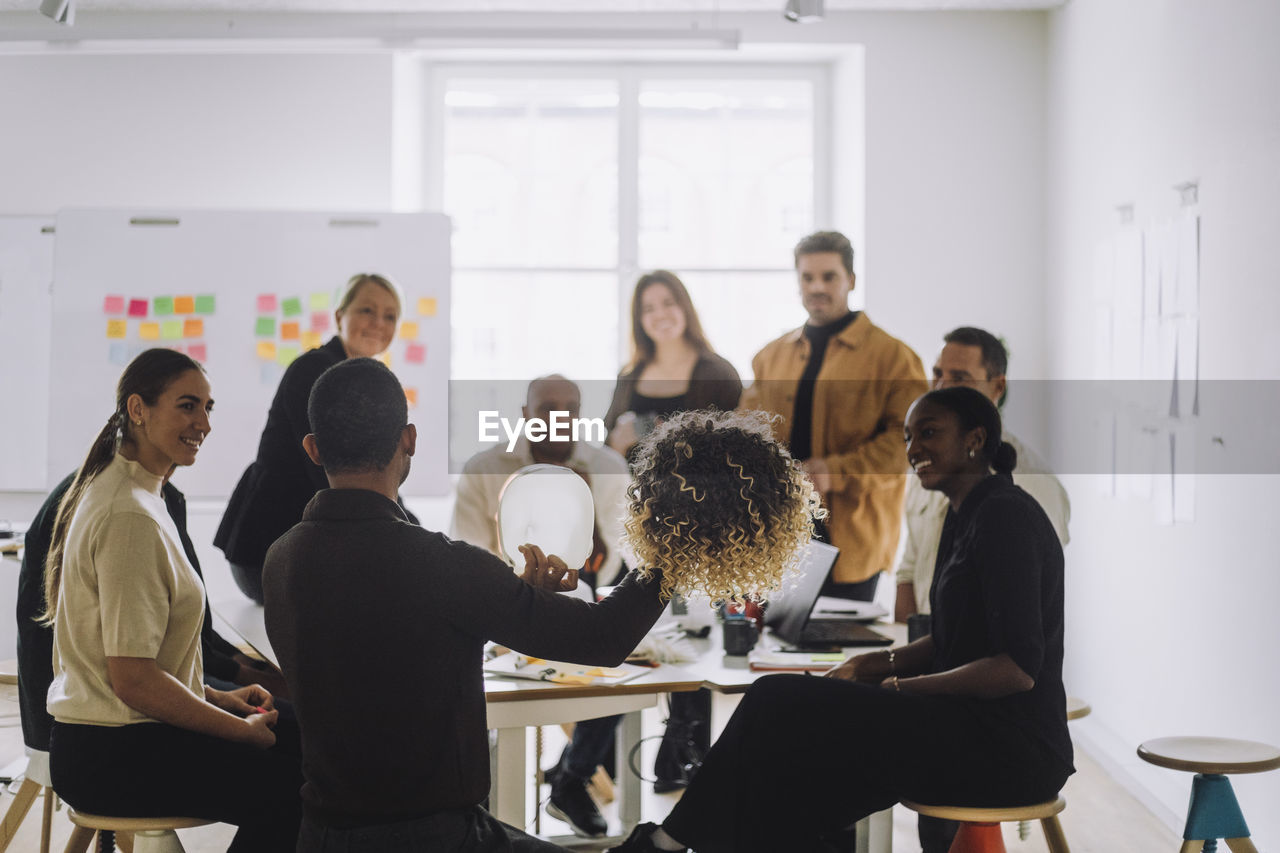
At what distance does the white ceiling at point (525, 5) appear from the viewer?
461 cm

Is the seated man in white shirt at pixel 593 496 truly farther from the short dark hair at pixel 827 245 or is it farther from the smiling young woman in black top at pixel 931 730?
the smiling young woman in black top at pixel 931 730

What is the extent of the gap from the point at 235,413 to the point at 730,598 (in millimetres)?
3615

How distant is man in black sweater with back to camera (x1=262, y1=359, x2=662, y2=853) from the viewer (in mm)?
1408

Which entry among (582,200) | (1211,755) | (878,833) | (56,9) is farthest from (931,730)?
(56,9)

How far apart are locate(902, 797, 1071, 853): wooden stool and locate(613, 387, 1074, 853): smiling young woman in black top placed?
2 centimetres

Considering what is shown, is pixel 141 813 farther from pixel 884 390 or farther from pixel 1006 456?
pixel 884 390

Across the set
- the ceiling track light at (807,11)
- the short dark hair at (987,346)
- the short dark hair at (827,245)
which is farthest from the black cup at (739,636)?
the ceiling track light at (807,11)

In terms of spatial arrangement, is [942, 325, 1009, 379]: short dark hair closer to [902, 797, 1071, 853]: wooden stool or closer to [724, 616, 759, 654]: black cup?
[724, 616, 759, 654]: black cup

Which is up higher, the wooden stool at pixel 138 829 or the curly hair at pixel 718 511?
the curly hair at pixel 718 511

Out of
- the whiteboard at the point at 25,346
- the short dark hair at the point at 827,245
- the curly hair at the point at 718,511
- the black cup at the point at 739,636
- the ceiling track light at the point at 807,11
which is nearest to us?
the curly hair at the point at 718,511

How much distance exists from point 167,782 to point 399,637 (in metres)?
0.78

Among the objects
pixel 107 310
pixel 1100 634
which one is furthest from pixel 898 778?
pixel 107 310

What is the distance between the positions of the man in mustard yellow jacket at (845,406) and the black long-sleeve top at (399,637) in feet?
6.33

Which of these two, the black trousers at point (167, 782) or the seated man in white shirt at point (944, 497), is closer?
the black trousers at point (167, 782)
